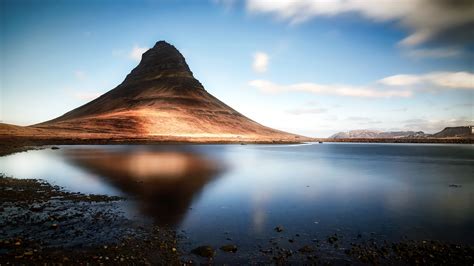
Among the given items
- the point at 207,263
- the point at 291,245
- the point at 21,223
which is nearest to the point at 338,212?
the point at 291,245

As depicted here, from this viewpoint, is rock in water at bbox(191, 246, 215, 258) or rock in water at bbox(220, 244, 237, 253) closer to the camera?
rock in water at bbox(191, 246, 215, 258)

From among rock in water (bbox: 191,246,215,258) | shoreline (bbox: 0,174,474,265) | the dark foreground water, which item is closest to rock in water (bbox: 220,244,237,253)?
shoreline (bbox: 0,174,474,265)

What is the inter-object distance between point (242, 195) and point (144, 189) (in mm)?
8786

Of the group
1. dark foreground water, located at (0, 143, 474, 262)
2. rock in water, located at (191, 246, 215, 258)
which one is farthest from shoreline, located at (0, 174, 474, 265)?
dark foreground water, located at (0, 143, 474, 262)

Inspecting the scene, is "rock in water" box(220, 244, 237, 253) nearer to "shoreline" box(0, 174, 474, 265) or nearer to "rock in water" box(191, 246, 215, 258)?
"shoreline" box(0, 174, 474, 265)

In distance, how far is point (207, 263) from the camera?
10625mm

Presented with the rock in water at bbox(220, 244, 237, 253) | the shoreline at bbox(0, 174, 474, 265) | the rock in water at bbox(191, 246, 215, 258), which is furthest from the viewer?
the rock in water at bbox(220, 244, 237, 253)

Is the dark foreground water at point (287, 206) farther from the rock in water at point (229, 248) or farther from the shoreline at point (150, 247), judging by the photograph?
the shoreline at point (150, 247)

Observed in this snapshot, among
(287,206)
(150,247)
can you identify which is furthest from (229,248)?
(287,206)

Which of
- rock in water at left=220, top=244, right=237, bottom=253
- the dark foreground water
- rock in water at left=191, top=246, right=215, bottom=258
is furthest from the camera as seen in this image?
the dark foreground water

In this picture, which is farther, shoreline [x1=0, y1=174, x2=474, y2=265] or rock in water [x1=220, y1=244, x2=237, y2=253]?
rock in water [x1=220, y1=244, x2=237, y2=253]

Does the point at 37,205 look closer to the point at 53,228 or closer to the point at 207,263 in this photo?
the point at 53,228

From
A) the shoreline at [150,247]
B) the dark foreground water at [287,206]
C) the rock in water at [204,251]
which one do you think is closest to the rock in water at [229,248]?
the shoreline at [150,247]

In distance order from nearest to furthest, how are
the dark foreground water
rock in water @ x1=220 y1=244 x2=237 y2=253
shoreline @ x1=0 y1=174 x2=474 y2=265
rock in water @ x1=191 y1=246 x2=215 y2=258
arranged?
shoreline @ x1=0 y1=174 x2=474 y2=265, rock in water @ x1=191 y1=246 x2=215 y2=258, rock in water @ x1=220 y1=244 x2=237 y2=253, the dark foreground water
